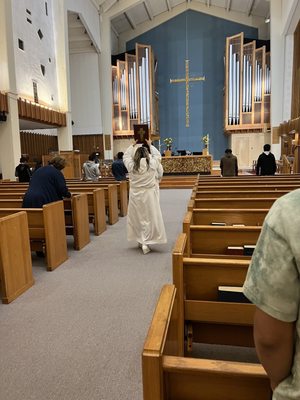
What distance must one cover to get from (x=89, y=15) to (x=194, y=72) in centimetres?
581

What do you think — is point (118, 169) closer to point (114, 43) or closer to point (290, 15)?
point (290, 15)

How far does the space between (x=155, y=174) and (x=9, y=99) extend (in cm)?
639

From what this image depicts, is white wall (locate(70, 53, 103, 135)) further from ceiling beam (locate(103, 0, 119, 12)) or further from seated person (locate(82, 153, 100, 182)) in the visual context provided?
seated person (locate(82, 153, 100, 182))

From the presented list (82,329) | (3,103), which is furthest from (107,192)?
(3,103)

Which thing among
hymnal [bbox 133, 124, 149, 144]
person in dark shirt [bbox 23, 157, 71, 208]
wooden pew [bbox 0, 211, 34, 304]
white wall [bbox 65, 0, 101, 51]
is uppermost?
white wall [bbox 65, 0, 101, 51]

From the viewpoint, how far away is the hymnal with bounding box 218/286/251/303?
167cm

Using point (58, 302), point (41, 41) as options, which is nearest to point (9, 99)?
point (41, 41)

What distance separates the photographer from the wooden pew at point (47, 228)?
3494 millimetres

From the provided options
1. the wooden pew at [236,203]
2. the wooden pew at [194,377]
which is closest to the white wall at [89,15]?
the wooden pew at [236,203]

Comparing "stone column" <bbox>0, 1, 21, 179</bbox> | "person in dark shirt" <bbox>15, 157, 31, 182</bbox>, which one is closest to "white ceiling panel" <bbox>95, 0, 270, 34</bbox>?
"stone column" <bbox>0, 1, 21, 179</bbox>

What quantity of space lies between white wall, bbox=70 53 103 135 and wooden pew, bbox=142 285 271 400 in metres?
15.6

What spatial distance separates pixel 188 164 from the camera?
40.7 ft

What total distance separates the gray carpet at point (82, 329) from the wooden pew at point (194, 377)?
0.96 m

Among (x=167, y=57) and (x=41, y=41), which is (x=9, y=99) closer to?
(x=41, y=41)
